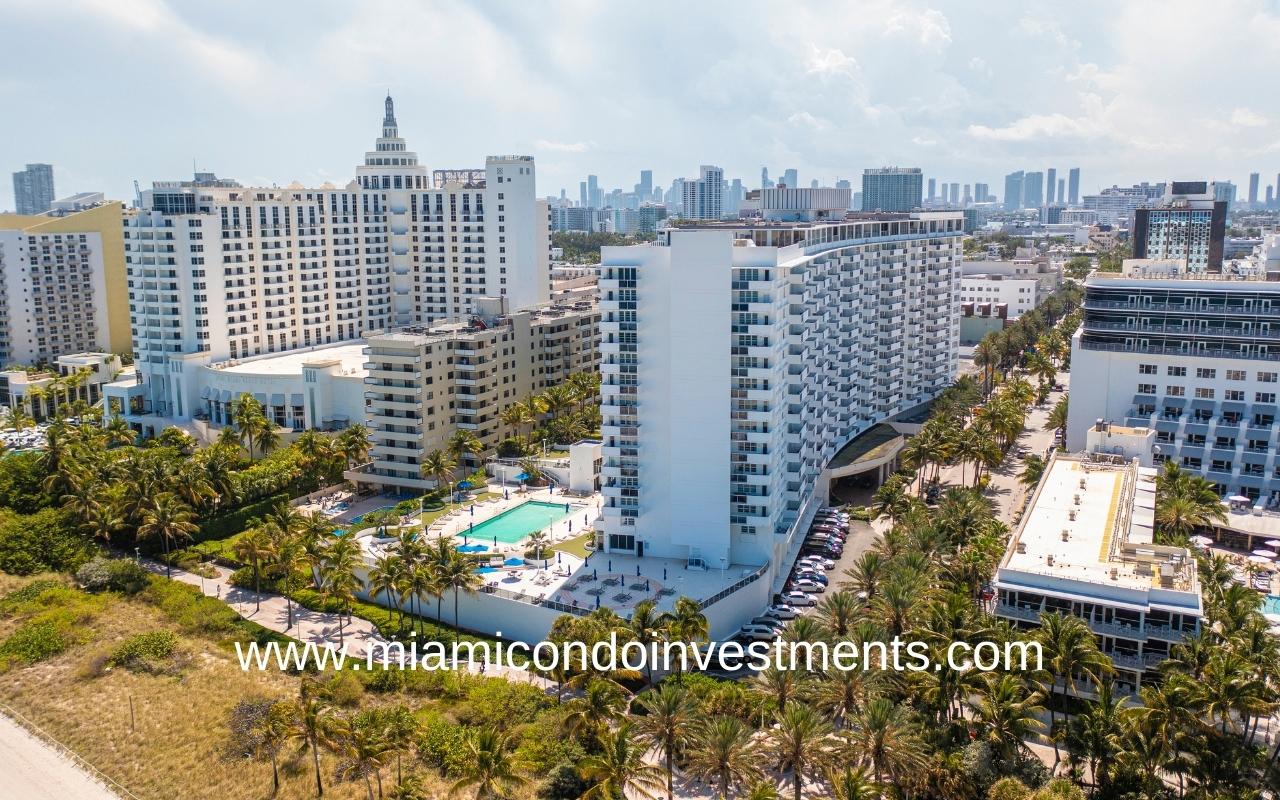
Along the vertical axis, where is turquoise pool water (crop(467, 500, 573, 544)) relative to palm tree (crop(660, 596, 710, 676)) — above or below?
below

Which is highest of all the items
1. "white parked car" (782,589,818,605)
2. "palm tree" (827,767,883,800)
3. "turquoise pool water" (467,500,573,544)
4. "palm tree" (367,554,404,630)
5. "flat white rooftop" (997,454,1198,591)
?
"flat white rooftop" (997,454,1198,591)

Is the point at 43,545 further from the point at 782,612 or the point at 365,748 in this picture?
the point at 782,612

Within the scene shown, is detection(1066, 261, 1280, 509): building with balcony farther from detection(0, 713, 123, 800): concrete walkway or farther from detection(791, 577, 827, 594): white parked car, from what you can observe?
detection(0, 713, 123, 800): concrete walkway

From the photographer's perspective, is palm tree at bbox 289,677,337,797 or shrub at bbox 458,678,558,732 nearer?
palm tree at bbox 289,677,337,797

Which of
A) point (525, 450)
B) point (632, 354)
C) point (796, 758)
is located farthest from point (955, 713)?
point (525, 450)

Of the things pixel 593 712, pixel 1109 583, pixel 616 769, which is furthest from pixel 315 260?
pixel 1109 583

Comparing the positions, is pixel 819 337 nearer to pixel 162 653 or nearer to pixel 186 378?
pixel 162 653

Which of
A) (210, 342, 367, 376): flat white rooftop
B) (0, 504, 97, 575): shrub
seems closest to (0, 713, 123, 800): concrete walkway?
(0, 504, 97, 575): shrub
